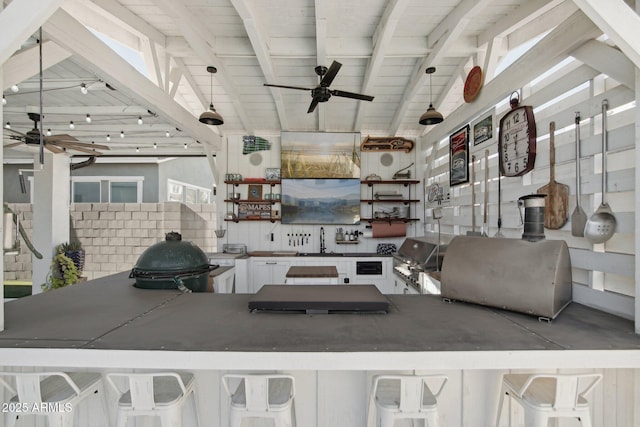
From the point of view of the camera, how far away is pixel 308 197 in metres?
5.27

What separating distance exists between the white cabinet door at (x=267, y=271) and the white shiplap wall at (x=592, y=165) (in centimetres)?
345

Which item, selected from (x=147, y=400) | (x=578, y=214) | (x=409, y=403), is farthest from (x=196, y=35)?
(x=578, y=214)

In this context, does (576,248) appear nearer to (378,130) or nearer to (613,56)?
(613,56)

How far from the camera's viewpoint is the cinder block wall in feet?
21.7

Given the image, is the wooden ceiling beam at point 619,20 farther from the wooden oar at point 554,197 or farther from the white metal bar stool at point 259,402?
the white metal bar stool at point 259,402

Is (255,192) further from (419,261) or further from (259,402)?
(259,402)

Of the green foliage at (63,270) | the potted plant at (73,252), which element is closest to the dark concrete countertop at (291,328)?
the green foliage at (63,270)

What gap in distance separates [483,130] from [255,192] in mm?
3822

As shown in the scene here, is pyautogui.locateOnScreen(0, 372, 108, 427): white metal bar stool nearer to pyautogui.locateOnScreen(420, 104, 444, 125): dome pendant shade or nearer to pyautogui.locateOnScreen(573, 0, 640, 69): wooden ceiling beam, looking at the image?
pyautogui.locateOnScreen(573, 0, 640, 69): wooden ceiling beam

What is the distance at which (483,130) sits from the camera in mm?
A: 3125

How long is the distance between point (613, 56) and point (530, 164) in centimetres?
84

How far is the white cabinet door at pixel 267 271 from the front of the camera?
15.5ft

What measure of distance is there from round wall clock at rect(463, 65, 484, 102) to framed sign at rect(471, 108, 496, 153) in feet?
0.84

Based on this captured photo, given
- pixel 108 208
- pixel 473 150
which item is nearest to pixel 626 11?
pixel 473 150
